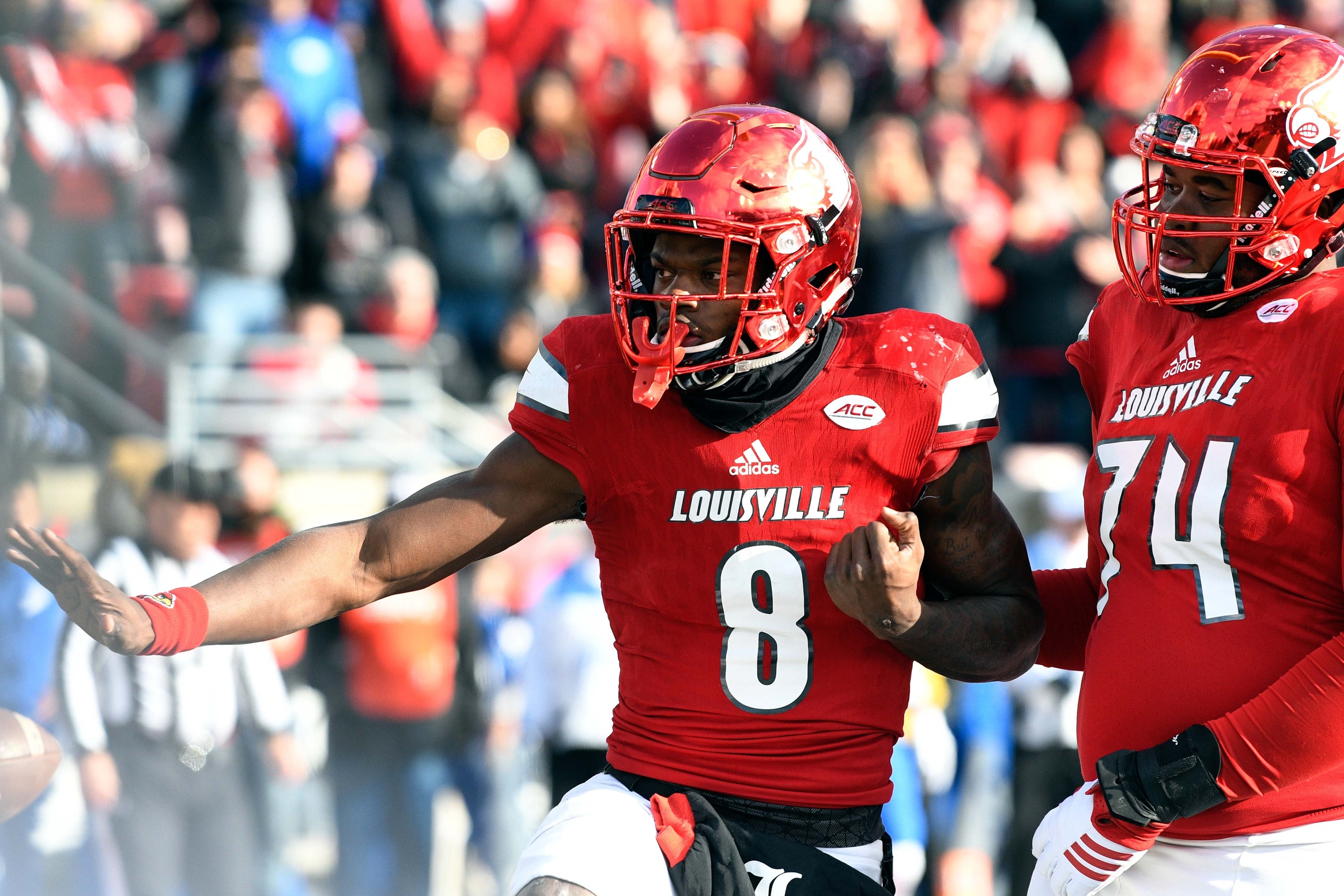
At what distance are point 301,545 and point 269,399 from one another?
407 centimetres

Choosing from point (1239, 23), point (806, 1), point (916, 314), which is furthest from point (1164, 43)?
point (916, 314)

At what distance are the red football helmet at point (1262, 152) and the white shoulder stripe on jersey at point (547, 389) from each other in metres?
1.01

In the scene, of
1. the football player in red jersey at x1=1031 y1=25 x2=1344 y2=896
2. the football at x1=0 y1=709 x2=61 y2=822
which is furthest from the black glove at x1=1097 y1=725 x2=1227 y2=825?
the football at x1=0 y1=709 x2=61 y2=822

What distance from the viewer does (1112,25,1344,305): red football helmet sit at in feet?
8.14

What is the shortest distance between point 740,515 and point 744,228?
0.50m

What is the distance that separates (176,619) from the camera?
253 cm

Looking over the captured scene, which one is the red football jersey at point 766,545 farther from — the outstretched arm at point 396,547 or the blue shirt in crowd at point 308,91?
the blue shirt in crowd at point 308,91

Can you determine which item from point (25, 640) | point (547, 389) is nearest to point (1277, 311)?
point (547, 389)

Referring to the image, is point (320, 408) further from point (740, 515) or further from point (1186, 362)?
point (1186, 362)

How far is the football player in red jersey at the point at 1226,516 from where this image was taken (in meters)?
2.36

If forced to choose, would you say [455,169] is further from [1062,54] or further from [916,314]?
[916,314]

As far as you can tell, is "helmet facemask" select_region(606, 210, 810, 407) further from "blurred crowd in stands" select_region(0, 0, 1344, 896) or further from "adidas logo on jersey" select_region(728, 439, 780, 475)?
"blurred crowd in stands" select_region(0, 0, 1344, 896)

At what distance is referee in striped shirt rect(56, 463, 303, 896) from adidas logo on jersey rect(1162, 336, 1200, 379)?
Result: 3.58 metres

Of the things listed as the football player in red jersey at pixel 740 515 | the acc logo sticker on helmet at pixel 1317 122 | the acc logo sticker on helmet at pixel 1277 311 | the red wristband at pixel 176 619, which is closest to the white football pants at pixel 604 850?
the football player in red jersey at pixel 740 515
